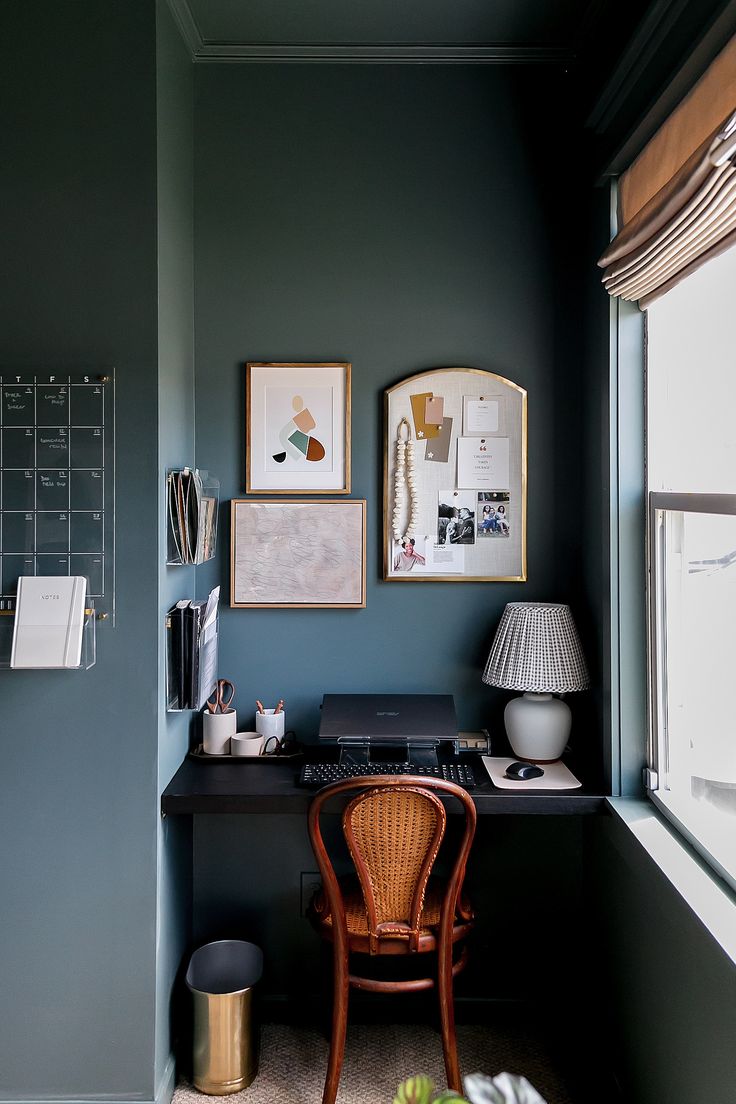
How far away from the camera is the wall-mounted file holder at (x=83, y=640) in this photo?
2.03m

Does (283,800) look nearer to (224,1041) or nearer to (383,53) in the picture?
(224,1041)

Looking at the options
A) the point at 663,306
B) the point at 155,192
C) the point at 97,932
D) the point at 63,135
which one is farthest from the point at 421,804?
the point at 63,135

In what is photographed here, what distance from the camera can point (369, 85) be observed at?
254 centimetres

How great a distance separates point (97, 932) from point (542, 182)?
244cm

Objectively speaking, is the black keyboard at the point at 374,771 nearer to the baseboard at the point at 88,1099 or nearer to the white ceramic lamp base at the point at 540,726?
the white ceramic lamp base at the point at 540,726

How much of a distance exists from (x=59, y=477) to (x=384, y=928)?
4.50ft

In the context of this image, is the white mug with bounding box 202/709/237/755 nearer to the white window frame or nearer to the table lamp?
the table lamp

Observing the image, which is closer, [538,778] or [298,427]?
[538,778]

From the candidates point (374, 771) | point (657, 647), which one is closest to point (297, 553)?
point (374, 771)

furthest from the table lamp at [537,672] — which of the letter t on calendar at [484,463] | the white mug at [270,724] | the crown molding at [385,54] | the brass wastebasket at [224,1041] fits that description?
the crown molding at [385,54]

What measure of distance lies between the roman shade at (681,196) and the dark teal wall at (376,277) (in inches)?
20.7

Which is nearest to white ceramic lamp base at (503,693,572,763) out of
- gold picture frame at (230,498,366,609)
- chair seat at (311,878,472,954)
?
chair seat at (311,878,472,954)

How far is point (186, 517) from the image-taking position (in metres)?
2.19

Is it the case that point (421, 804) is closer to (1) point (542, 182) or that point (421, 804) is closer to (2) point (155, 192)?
(2) point (155, 192)
